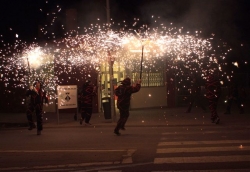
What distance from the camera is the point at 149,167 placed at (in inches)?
357

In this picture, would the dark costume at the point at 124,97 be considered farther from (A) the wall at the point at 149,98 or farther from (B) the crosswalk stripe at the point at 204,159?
(A) the wall at the point at 149,98

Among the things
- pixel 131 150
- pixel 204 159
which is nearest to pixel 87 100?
pixel 131 150

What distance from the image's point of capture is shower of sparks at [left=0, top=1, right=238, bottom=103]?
2084 centimetres

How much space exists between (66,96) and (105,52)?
308cm

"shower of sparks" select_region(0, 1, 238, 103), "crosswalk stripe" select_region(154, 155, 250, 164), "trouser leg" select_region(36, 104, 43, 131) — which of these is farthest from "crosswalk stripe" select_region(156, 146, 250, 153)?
"shower of sparks" select_region(0, 1, 238, 103)

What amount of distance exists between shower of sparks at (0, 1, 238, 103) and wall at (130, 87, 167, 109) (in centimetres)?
129

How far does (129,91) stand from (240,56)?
1875cm

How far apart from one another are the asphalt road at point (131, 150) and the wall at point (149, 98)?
8744 mm

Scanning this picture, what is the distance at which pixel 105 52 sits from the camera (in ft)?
68.6

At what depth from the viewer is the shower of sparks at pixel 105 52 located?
68.4 ft

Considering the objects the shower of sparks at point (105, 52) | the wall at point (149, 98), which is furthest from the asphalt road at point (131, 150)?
the wall at point (149, 98)

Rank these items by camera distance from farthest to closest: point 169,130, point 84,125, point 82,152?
point 84,125, point 169,130, point 82,152

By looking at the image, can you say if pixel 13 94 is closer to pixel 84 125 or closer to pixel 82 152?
pixel 84 125

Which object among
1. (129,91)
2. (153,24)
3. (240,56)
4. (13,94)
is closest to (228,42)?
(240,56)
